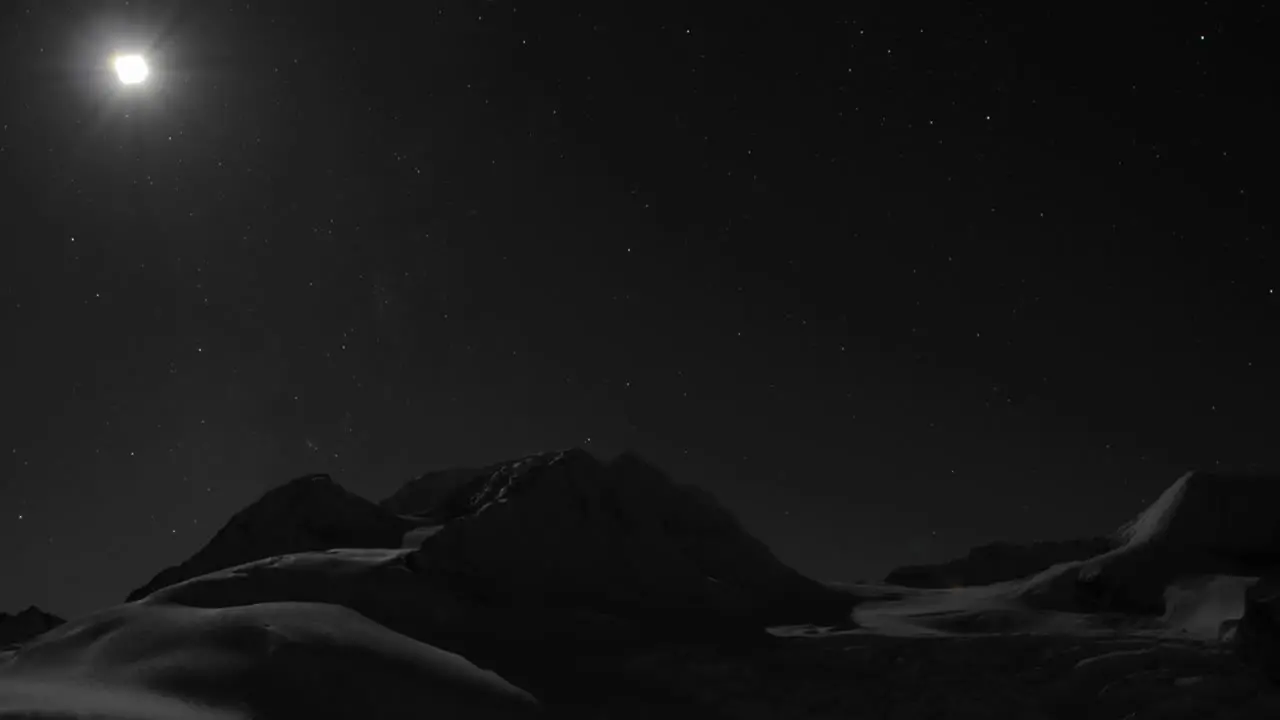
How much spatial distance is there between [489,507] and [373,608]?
354 inches

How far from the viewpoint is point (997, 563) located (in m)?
60.0

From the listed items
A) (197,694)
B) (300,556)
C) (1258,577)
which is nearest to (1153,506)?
(1258,577)

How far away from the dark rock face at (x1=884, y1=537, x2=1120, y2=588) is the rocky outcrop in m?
18.8

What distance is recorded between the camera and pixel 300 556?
3338 centimetres

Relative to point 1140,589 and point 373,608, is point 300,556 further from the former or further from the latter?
point 1140,589

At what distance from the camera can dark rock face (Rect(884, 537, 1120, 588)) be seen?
5881cm

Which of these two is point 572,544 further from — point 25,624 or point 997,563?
point 25,624

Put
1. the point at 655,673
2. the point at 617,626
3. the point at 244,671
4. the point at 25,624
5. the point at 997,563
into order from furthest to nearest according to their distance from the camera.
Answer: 1. the point at 25,624
2. the point at 997,563
3. the point at 617,626
4. the point at 655,673
5. the point at 244,671

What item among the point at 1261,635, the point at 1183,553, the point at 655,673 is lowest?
the point at 655,673

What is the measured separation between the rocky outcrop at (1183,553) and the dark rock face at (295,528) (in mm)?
33641

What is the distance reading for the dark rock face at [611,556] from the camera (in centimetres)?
3488

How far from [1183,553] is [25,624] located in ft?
255

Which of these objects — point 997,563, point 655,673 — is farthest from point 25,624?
point 997,563

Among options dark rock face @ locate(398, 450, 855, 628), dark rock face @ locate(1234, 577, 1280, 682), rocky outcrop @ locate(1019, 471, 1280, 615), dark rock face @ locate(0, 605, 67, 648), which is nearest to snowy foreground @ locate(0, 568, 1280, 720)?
dark rock face @ locate(1234, 577, 1280, 682)
